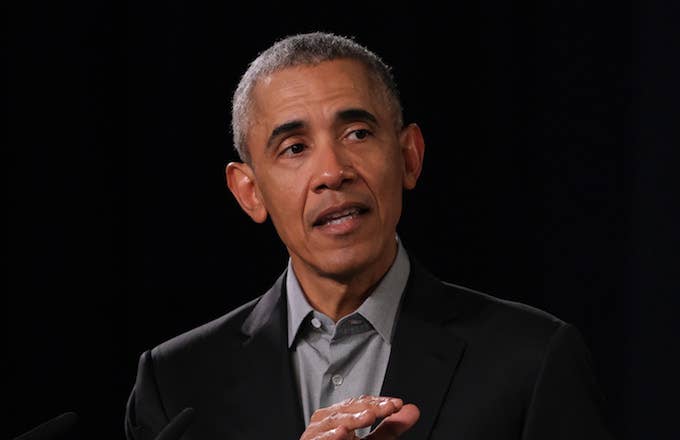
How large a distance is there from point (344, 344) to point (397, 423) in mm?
297

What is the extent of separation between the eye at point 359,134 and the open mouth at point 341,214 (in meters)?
0.09

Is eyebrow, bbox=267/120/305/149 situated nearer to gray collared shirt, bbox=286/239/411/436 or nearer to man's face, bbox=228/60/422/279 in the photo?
man's face, bbox=228/60/422/279

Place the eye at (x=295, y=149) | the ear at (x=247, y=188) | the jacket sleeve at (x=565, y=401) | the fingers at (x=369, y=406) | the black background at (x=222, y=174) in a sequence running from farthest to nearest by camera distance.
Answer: the black background at (x=222, y=174) < the ear at (x=247, y=188) < the eye at (x=295, y=149) < the jacket sleeve at (x=565, y=401) < the fingers at (x=369, y=406)

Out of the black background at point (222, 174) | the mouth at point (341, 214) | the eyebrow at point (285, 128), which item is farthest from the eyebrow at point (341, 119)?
the black background at point (222, 174)

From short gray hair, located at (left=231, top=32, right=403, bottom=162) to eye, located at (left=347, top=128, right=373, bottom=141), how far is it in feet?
0.26

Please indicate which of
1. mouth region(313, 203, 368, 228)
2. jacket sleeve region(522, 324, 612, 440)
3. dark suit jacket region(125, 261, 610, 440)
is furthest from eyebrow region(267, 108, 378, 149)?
jacket sleeve region(522, 324, 612, 440)

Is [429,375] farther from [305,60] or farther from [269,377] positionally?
[305,60]

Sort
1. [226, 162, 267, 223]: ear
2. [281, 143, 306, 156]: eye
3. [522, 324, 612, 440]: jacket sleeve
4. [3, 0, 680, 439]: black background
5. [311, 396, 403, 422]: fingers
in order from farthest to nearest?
[3, 0, 680, 439]: black background, [226, 162, 267, 223]: ear, [281, 143, 306, 156]: eye, [522, 324, 612, 440]: jacket sleeve, [311, 396, 403, 422]: fingers

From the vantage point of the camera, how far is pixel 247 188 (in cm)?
168

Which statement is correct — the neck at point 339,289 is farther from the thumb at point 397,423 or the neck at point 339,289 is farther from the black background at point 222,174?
the black background at point 222,174

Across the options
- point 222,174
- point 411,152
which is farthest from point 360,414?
point 222,174

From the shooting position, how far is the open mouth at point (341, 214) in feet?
4.92

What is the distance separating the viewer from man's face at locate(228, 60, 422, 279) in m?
1.50

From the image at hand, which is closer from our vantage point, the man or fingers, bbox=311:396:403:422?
fingers, bbox=311:396:403:422
